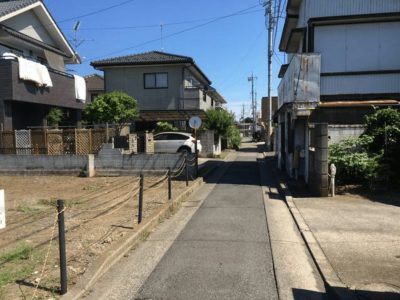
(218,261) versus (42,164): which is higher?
(42,164)

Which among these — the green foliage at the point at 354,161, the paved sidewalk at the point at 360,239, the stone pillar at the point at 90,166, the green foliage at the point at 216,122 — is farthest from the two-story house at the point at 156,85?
the paved sidewalk at the point at 360,239

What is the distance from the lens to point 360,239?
7.43m

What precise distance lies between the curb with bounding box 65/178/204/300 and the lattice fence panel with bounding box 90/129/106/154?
9.48 meters

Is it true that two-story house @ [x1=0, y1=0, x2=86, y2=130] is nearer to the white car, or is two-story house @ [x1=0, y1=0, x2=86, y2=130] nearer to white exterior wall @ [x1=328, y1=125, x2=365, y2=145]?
the white car

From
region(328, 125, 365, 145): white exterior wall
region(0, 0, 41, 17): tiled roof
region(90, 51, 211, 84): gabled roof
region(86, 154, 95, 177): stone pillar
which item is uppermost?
region(0, 0, 41, 17): tiled roof

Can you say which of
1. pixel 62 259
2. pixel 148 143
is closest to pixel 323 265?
pixel 62 259

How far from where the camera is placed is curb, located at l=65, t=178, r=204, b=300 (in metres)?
5.05

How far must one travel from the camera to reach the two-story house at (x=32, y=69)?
18.0 metres

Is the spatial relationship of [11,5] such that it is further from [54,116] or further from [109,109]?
[109,109]

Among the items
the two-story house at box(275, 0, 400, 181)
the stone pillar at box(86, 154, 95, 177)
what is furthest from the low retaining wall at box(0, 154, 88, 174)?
the two-story house at box(275, 0, 400, 181)

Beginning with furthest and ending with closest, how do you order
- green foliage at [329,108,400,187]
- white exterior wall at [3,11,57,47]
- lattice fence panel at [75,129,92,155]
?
white exterior wall at [3,11,57,47]
lattice fence panel at [75,129,92,155]
green foliage at [329,108,400,187]

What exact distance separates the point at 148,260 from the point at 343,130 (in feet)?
30.0

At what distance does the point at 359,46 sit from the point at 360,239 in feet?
31.6

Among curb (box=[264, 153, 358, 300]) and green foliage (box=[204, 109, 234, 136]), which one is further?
green foliage (box=[204, 109, 234, 136])
